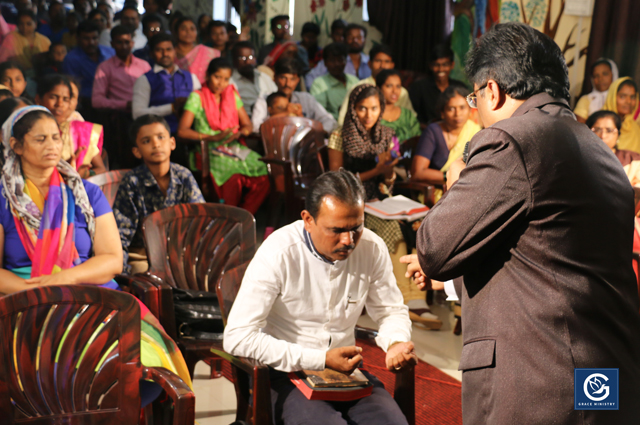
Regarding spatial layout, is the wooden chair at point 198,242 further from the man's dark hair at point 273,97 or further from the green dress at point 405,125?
the green dress at point 405,125

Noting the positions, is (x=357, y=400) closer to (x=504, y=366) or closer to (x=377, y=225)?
(x=504, y=366)

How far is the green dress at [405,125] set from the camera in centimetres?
440

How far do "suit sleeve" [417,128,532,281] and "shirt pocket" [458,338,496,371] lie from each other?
0.14 meters

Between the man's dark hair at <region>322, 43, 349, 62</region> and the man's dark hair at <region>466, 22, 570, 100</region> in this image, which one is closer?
the man's dark hair at <region>466, 22, 570, 100</region>

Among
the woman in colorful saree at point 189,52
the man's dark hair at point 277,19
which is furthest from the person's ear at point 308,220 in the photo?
the man's dark hair at point 277,19

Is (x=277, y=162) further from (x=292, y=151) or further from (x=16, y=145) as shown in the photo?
(x=16, y=145)

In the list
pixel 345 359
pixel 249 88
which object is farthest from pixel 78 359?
pixel 249 88

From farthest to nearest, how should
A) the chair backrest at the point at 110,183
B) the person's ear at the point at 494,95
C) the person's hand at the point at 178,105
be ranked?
the person's hand at the point at 178,105
the chair backrest at the point at 110,183
the person's ear at the point at 494,95

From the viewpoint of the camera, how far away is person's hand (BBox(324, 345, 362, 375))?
1.52m

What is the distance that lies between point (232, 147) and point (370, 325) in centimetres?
169

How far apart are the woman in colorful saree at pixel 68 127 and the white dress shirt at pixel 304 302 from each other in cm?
202

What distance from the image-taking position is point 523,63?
41.6 inches

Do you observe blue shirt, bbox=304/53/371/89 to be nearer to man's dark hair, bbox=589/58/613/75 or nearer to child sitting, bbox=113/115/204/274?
man's dark hair, bbox=589/58/613/75

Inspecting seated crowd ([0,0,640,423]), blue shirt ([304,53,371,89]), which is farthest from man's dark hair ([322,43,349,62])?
blue shirt ([304,53,371,89])
